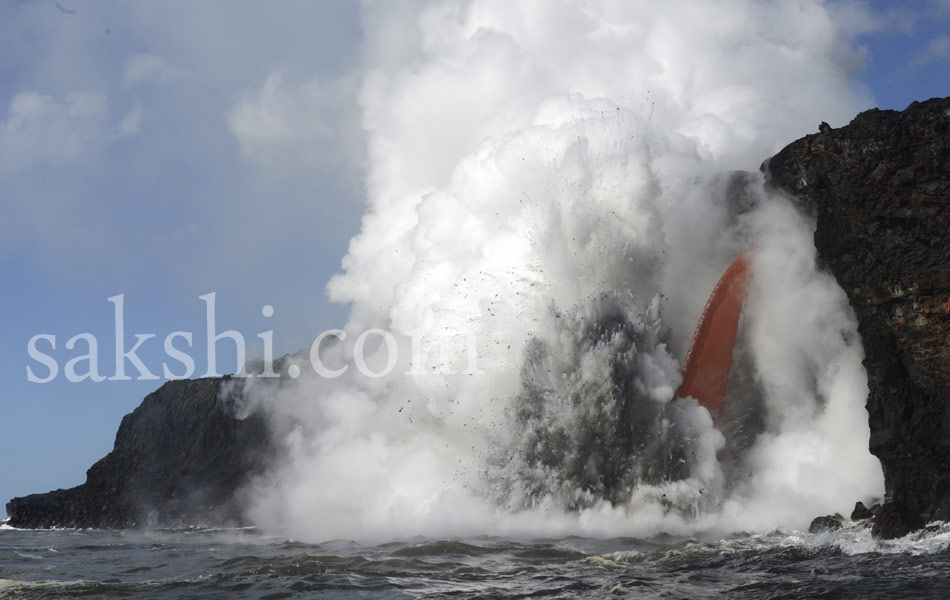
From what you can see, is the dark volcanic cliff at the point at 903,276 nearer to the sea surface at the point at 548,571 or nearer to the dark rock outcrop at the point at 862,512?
the dark rock outcrop at the point at 862,512

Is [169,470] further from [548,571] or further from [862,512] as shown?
[862,512]

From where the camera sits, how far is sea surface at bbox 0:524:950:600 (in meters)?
14.4

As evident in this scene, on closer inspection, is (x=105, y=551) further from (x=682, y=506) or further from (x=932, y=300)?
(x=932, y=300)

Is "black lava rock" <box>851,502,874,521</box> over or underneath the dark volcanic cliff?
underneath

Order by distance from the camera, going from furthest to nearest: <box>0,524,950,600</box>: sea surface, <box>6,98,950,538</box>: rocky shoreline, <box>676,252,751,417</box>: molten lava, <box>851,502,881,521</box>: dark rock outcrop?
<box>676,252,751,417</box>: molten lava, <box>851,502,881,521</box>: dark rock outcrop, <box>6,98,950,538</box>: rocky shoreline, <box>0,524,950,600</box>: sea surface

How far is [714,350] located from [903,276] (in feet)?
30.2

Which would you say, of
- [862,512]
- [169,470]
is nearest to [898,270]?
[862,512]

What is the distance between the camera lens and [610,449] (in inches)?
1099

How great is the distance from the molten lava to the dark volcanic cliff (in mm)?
6715

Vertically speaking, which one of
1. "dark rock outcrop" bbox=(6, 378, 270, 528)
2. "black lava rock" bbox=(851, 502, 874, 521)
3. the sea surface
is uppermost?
"dark rock outcrop" bbox=(6, 378, 270, 528)

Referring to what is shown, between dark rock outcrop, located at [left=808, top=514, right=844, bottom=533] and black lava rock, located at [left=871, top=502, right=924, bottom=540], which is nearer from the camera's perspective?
black lava rock, located at [left=871, top=502, right=924, bottom=540]

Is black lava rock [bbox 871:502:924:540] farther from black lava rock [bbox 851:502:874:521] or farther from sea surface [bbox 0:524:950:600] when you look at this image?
black lava rock [bbox 851:502:874:521]

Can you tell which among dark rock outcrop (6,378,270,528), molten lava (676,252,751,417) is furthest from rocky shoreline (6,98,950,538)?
dark rock outcrop (6,378,270,528)

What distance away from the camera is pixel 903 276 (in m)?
21.2
